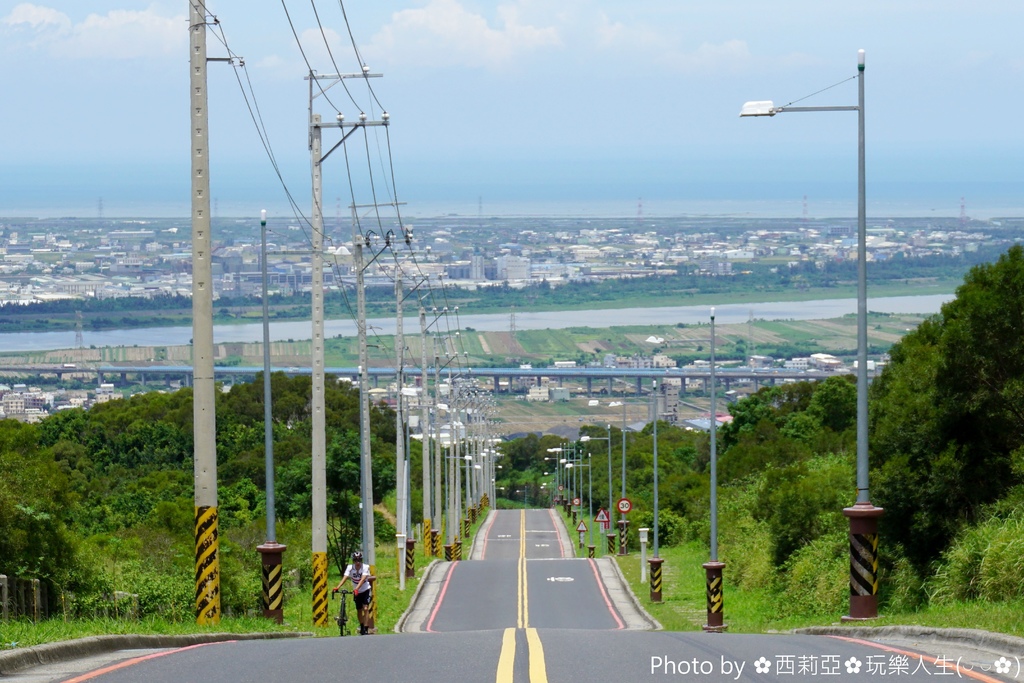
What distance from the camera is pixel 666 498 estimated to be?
247 feet

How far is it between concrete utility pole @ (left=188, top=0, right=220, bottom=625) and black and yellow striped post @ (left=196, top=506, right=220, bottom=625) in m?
0.02

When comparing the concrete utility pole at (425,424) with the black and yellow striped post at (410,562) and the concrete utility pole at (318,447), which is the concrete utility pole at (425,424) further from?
the concrete utility pole at (318,447)

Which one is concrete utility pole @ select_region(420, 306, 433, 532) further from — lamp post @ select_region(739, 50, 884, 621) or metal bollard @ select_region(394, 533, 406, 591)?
lamp post @ select_region(739, 50, 884, 621)

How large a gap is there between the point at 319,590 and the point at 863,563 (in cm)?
1305

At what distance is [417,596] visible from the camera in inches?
1823

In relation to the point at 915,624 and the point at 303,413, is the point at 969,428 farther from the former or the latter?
the point at 303,413

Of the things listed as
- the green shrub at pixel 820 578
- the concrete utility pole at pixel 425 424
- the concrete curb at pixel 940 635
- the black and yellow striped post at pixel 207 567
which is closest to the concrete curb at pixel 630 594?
the green shrub at pixel 820 578

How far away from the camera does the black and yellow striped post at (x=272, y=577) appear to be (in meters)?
28.1

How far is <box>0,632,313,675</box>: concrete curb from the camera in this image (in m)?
13.5

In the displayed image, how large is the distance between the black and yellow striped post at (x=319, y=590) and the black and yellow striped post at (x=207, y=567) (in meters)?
7.40

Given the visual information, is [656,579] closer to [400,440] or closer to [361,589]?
[400,440]

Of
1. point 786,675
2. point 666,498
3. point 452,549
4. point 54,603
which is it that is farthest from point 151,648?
point 666,498

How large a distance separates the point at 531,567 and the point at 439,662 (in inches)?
1772

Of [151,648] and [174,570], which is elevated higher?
[151,648]
